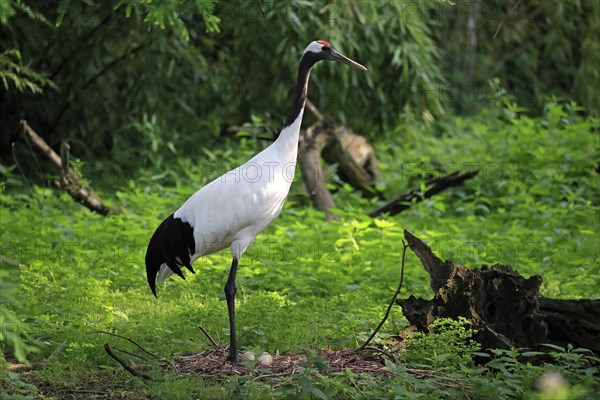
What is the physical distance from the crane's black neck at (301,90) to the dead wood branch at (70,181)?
2775 mm

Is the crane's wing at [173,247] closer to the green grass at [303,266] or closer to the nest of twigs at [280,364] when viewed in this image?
the green grass at [303,266]

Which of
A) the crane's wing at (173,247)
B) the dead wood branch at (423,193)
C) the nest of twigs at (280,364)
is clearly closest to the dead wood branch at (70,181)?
the crane's wing at (173,247)

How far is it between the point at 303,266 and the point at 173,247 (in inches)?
67.0

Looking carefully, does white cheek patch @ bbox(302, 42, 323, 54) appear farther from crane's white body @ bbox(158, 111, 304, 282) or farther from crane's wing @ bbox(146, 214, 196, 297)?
crane's wing @ bbox(146, 214, 196, 297)

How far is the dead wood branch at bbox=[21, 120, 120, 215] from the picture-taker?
8.09 metres

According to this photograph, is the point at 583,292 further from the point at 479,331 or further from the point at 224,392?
the point at 224,392

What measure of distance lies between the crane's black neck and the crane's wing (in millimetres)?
1007

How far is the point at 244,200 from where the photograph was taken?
576 centimetres

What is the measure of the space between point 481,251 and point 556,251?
658 mm

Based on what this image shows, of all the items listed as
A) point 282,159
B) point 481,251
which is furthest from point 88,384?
point 481,251

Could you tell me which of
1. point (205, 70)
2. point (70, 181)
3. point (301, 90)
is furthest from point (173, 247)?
point (205, 70)

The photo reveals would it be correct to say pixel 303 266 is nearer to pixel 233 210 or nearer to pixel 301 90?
pixel 233 210

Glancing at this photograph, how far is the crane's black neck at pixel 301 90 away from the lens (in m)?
5.91

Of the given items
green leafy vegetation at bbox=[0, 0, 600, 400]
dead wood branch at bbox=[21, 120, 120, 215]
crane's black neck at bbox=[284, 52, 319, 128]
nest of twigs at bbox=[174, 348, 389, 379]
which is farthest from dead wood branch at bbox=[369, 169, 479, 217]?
nest of twigs at bbox=[174, 348, 389, 379]
